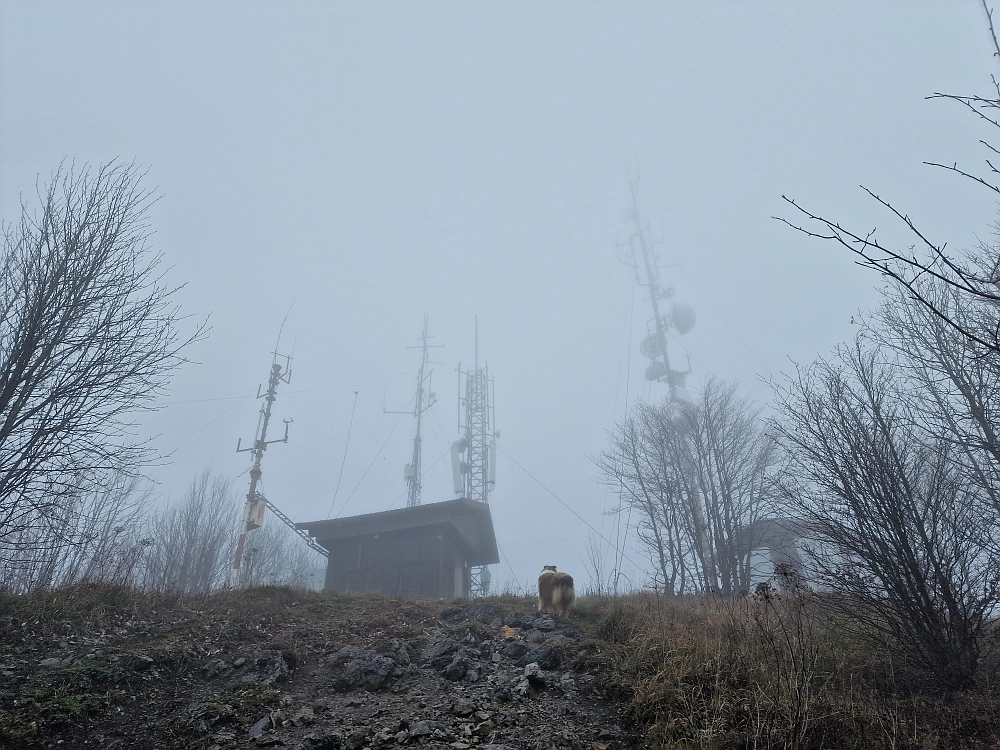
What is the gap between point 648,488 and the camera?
20.5m

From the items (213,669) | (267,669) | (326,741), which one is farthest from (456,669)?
(213,669)

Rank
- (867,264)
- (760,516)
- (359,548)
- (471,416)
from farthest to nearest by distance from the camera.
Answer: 1. (471,416)
2. (359,548)
3. (760,516)
4. (867,264)

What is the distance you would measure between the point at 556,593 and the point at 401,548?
12.9 meters

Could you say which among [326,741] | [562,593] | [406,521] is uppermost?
[406,521]

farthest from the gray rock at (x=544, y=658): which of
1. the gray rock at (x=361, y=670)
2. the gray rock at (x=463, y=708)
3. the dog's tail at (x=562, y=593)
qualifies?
the dog's tail at (x=562, y=593)

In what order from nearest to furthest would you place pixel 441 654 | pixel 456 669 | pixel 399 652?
pixel 456 669, pixel 441 654, pixel 399 652

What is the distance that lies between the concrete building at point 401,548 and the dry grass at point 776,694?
15301 mm

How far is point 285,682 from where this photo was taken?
21.5 feet

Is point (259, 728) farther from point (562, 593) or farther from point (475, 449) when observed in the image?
point (475, 449)

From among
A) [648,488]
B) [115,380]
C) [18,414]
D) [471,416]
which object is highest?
[471,416]

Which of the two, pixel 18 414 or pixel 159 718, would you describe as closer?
pixel 159 718

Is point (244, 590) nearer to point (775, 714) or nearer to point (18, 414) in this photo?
point (18, 414)

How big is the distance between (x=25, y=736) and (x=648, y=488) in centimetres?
1836

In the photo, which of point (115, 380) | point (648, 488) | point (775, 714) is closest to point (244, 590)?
point (115, 380)
